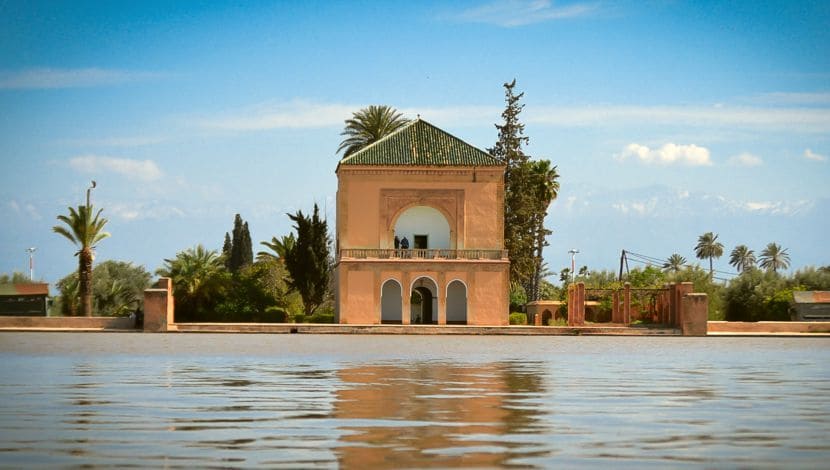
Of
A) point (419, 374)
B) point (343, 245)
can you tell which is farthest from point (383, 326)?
point (419, 374)

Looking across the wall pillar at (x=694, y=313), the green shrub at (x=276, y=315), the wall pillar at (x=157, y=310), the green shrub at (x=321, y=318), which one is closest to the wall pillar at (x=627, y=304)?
the wall pillar at (x=694, y=313)

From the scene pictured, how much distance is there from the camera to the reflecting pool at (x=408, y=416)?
6355 millimetres

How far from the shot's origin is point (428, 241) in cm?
4888

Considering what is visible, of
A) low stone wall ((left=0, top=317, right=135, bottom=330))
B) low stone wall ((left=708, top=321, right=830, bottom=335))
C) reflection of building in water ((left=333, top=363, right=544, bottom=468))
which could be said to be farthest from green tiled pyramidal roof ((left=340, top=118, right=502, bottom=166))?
reflection of building in water ((left=333, top=363, right=544, bottom=468))

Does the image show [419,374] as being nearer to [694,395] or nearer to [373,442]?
[694,395]

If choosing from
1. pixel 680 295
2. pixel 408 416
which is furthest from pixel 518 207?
pixel 408 416

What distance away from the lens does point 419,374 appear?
49.8 ft

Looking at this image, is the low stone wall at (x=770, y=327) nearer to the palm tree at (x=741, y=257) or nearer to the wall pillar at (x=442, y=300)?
the wall pillar at (x=442, y=300)

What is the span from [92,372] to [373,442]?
8.82 m

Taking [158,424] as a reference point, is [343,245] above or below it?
above

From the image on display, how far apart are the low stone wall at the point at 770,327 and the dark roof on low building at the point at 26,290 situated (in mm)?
24293

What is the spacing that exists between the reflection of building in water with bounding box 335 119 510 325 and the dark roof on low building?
37.1ft

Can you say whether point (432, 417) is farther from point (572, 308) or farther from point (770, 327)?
point (572, 308)

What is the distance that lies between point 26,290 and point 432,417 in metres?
37.2
